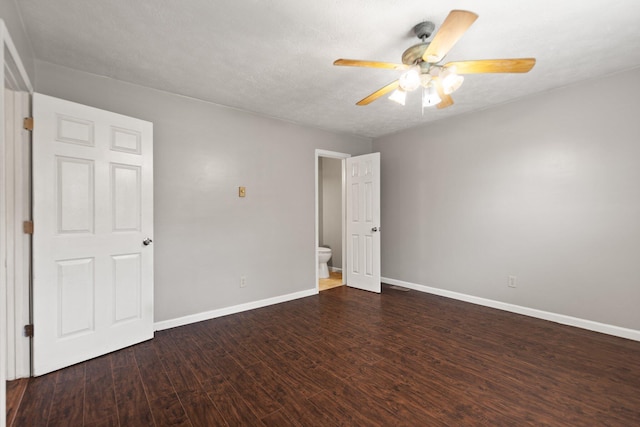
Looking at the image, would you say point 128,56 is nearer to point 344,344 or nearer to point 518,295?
point 344,344

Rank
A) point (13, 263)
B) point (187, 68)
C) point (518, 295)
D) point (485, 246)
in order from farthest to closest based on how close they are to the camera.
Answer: point (485, 246) → point (518, 295) → point (187, 68) → point (13, 263)

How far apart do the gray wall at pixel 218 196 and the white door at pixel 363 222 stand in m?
0.74

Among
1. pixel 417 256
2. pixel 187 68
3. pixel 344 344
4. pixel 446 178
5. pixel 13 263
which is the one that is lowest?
pixel 344 344

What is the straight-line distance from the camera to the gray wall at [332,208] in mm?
5578

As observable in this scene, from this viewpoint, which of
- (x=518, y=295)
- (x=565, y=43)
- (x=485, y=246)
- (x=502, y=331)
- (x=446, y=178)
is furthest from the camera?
(x=446, y=178)

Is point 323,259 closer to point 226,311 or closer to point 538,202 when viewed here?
point 226,311

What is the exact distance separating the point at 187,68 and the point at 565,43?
3058mm

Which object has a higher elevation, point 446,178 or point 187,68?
point 187,68

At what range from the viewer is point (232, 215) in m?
3.38

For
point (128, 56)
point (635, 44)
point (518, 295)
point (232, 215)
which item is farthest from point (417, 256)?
point (128, 56)

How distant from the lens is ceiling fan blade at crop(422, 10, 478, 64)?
1.35 metres

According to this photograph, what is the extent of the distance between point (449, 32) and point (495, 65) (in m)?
0.46

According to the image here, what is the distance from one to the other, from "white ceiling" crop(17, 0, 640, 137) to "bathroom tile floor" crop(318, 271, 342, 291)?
2.85 meters

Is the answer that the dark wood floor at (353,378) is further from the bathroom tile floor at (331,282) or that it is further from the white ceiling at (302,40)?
the white ceiling at (302,40)
